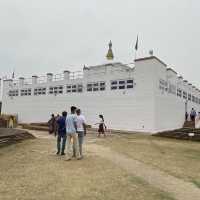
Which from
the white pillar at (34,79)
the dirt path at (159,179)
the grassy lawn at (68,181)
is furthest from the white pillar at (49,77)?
the grassy lawn at (68,181)

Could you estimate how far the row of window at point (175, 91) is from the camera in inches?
984

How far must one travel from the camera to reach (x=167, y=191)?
6.59 meters

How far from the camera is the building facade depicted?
2370cm

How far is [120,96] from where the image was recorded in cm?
2511

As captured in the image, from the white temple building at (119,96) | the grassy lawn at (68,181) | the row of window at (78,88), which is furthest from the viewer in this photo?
the row of window at (78,88)

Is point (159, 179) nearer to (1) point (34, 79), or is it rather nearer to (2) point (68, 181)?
(2) point (68, 181)

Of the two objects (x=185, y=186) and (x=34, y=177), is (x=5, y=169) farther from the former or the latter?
(x=185, y=186)

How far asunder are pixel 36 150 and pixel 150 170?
17.1 feet

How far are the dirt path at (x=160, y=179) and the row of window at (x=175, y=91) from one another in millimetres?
15182

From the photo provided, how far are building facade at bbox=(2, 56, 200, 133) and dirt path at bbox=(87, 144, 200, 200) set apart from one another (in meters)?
13.4

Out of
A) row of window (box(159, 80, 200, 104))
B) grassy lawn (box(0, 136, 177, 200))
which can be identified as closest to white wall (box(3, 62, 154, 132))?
row of window (box(159, 80, 200, 104))

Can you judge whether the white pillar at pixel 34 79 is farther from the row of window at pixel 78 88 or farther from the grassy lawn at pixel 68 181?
the grassy lawn at pixel 68 181

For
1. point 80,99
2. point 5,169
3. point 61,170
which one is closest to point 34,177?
point 61,170

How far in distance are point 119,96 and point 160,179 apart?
17606mm
